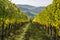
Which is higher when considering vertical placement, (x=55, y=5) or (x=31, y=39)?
(x=55, y=5)

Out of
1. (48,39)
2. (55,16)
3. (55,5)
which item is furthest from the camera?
(48,39)

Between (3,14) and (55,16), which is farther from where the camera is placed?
(3,14)

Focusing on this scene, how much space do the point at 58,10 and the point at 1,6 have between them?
45.0 feet

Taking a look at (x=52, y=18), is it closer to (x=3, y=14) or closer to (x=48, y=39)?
(x=48, y=39)

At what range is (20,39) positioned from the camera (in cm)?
6125

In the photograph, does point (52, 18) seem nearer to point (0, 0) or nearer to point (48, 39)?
point (48, 39)

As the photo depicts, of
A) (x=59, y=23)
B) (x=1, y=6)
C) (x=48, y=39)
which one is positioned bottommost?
(x=48, y=39)

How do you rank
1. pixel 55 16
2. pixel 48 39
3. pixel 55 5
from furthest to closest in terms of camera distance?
pixel 48 39 → pixel 55 5 → pixel 55 16

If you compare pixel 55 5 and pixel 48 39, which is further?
pixel 48 39

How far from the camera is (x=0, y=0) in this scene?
186ft

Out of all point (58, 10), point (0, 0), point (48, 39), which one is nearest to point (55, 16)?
point (58, 10)

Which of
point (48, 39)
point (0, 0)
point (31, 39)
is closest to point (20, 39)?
point (31, 39)

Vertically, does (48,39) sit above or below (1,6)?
below

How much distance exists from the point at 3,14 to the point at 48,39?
45.1 feet
